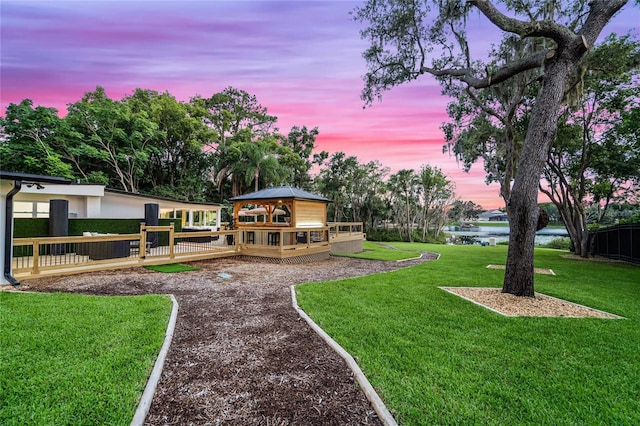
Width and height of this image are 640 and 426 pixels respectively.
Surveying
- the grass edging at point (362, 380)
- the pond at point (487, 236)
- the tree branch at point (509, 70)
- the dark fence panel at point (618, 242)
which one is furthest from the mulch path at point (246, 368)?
the pond at point (487, 236)

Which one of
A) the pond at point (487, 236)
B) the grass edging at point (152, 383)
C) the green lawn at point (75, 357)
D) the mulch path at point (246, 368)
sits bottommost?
the pond at point (487, 236)

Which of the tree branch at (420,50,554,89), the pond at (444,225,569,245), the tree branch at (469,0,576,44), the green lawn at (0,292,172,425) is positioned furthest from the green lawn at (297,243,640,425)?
the pond at (444,225,569,245)

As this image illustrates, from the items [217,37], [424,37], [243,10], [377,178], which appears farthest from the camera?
[377,178]

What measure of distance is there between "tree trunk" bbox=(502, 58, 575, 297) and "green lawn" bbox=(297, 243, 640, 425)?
3.91 feet

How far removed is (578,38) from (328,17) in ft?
20.9

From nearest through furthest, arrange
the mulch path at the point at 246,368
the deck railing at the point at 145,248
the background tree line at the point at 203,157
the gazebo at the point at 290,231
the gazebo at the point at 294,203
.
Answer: the mulch path at the point at 246,368
the deck railing at the point at 145,248
the gazebo at the point at 290,231
the gazebo at the point at 294,203
the background tree line at the point at 203,157

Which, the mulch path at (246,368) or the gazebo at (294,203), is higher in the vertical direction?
the gazebo at (294,203)

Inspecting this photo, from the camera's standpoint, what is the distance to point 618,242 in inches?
510

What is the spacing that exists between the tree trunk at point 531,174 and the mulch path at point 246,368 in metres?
4.57

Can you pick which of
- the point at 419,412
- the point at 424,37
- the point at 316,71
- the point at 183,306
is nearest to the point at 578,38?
the point at 424,37

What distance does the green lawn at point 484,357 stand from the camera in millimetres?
2205

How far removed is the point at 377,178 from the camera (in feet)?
103

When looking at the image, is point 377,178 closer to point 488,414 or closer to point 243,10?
point 243,10

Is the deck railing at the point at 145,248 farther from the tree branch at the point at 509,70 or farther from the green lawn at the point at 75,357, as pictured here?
the tree branch at the point at 509,70
